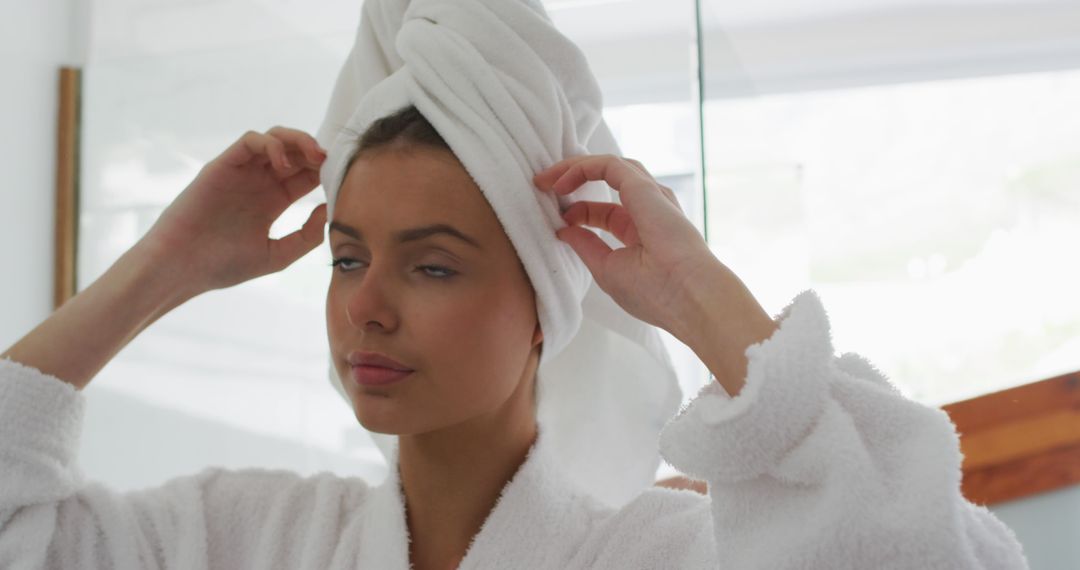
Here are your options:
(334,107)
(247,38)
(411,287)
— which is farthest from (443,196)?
(247,38)

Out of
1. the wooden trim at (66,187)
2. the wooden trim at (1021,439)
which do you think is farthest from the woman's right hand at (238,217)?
the wooden trim at (1021,439)

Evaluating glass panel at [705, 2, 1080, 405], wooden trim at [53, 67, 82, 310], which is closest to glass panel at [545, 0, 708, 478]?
glass panel at [705, 2, 1080, 405]

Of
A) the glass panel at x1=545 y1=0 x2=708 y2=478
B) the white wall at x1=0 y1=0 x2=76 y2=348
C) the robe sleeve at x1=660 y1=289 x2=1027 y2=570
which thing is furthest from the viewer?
the white wall at x1=0 y1=0 x2=76 y2=348

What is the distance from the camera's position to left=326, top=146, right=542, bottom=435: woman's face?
80 centimetres

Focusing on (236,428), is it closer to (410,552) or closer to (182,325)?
(182,325)

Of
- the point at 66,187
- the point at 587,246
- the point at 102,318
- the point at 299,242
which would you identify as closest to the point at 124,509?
the point at 102,318

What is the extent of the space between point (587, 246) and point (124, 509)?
0.53m

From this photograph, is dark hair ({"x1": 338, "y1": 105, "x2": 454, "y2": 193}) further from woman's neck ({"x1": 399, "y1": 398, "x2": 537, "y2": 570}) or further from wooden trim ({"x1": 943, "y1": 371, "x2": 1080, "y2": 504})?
wooden trim ({"x1": 943, "y1": 371, "x2": 1080, "y2": 504})

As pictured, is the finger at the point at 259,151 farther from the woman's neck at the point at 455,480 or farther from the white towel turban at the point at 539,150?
the woman's neck at the point at 455,480

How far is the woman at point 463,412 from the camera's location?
2.19ft

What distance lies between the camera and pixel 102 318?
0.96 meters

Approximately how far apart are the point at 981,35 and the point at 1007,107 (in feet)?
0.27

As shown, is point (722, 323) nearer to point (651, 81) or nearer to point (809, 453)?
point (809, 453)

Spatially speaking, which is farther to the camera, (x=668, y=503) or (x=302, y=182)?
(x=302, y=182)
